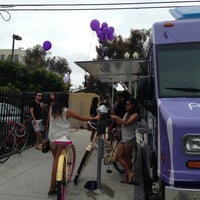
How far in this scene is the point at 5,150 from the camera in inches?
396

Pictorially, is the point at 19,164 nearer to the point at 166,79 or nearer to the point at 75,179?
the point at 75,179

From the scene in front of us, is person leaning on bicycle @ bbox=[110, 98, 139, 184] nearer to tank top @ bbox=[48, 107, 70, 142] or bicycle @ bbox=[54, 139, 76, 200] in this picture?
tank top @ bbox=[48, 107, 70, 142]

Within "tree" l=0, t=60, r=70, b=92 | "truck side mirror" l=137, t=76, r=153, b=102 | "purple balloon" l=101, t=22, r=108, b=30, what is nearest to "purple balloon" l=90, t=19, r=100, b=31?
"purple balloon" l=101, t=22, r=108, b=30

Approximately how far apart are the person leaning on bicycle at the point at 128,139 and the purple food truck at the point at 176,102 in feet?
4.75

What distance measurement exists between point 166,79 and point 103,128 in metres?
1.70

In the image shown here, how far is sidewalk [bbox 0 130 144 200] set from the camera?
21.7 ft

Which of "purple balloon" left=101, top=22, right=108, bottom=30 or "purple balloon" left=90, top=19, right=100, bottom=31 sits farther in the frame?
"purple balloon" left=101, top=22, right=108, bottom=30

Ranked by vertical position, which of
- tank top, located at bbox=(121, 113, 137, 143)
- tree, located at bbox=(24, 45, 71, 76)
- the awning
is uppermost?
tree, located at bbox=(24, 45, 71, 76)

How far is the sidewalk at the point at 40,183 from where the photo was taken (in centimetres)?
662

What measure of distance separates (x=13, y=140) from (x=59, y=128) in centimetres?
420

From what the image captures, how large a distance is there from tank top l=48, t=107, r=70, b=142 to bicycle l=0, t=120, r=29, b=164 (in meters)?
3.30

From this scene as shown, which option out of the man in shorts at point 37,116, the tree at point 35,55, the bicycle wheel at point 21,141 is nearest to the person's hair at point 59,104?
the bicycle wheel at point 21,141

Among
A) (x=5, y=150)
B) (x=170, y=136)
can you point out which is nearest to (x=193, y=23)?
(x=170, y=136)

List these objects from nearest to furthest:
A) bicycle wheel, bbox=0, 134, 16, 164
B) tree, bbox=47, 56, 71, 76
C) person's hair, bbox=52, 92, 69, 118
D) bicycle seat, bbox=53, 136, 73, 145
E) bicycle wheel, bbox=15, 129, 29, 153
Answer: bicycle seat, bbox=53, 136, 73, 145 < person's hair, bbox=52, 92, 69, 118 < bicycle wheel, bbox=0, 134, 16, 164 < bicycle wheel, bbox=15, 129, 29, 153 < tree, bbox=47, 56, 71, 76
